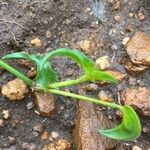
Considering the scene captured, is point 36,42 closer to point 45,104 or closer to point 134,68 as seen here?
point 45,104

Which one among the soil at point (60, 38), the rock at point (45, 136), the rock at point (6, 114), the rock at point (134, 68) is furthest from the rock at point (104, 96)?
the rock at point (6, 114)

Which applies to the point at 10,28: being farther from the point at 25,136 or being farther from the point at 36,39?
the point at 25,136

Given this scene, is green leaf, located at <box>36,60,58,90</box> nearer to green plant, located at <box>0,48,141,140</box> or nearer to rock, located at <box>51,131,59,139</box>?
green plant, located at <box>0,48,141,140</box>

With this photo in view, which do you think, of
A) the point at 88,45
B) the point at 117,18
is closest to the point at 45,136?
the point at 88,45

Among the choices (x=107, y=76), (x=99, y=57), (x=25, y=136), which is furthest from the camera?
(x=99, y=57)

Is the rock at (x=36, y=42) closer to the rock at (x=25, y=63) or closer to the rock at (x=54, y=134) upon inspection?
the rock at (x=25, y=63)

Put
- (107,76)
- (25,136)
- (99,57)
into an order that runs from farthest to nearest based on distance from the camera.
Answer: (99,57), (25,136), (107,76)

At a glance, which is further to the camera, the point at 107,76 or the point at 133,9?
the point at 133,9

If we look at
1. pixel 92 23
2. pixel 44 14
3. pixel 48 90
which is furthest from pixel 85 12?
pixel 48 90
